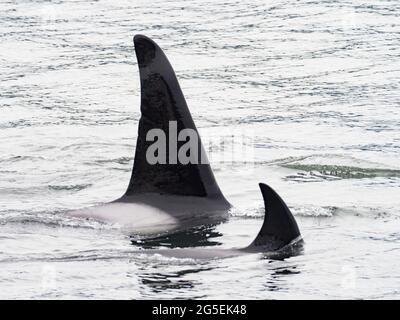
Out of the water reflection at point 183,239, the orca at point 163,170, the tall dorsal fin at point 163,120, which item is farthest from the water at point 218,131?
the tall dorsal fin at point 163,120

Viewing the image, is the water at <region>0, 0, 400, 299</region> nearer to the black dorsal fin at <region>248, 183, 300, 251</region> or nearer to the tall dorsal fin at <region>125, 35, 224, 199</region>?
the black dorsal fin at <region>248, 183, 300, 251</region>

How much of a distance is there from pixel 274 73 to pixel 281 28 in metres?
4.92

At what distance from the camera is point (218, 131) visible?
19.1 m

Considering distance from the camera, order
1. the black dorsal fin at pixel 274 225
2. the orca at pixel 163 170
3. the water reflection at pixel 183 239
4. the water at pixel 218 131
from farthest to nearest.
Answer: the orca at pixel 163 170 < the water reflection at pixel 183 239 < the water at pixel 218 131 < the black dorsal fin at pixel 274 225

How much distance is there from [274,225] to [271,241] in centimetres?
24

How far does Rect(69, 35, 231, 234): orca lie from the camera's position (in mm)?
11859

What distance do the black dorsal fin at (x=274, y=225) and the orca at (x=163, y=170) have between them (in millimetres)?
1389

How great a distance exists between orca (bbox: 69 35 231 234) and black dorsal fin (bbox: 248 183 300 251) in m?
1.39

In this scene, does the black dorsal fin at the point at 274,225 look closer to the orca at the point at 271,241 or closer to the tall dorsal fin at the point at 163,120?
the orca at the point at 271,241

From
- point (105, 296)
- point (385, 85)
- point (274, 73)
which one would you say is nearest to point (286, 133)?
point (385, 85)

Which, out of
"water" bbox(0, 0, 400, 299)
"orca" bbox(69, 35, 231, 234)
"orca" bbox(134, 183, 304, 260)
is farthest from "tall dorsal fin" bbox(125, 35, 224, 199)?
"orca" bbox(134, 183, 304, 260)

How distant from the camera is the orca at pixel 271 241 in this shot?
33.2 ft

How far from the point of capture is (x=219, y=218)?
39.0 feet
